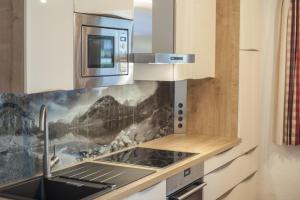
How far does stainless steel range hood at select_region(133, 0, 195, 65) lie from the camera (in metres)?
2.83

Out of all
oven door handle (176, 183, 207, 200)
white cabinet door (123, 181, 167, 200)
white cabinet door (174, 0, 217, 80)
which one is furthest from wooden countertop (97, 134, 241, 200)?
white cabinet door (174, 0, 217, 80)

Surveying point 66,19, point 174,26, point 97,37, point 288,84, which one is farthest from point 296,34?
point 66,19

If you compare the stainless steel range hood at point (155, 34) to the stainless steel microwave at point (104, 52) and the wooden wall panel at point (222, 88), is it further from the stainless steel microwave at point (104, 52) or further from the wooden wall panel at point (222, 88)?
the wooden wall panel at point (222, 88)

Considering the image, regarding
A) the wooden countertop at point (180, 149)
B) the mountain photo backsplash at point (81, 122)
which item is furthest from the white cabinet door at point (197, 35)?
the wooden countertop at point (180, 149)

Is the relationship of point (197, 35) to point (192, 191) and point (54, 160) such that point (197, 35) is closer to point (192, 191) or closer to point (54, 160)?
point (192, 191)

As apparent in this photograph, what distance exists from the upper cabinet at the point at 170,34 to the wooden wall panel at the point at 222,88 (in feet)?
1.13

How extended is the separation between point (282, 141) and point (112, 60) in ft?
7.28

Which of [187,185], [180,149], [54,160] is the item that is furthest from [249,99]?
[54,160]

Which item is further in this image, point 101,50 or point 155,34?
point 155,34

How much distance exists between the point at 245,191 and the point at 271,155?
516mm

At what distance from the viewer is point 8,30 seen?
202cm

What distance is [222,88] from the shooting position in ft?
12.7

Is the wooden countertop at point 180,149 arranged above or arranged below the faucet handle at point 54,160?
below

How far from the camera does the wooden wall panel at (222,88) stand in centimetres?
379
